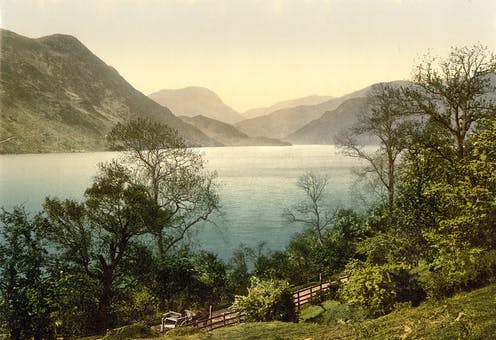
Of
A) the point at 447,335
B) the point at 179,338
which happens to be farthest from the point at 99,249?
the point at 447,335

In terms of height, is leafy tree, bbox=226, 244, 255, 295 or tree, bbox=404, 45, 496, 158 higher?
tree, bbox=404, 45, 496, 158

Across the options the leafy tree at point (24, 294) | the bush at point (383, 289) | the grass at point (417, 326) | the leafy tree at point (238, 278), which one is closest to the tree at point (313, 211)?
the leafy tree at point (238, 278)

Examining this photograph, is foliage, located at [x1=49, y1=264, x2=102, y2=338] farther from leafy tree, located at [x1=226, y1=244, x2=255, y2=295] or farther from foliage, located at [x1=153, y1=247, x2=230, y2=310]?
leafy tree, located at [x1=226, y1=244, x2=255, y2=295]

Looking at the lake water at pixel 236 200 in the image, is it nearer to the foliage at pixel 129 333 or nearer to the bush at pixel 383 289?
the foliage at pixel 129 333

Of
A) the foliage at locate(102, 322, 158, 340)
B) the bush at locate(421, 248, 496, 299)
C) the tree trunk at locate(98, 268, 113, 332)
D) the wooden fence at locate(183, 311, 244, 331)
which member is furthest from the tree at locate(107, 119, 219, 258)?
the bush at locate(421, 248, 496, 299)

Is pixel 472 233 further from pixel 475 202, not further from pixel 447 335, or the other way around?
pixel 447 335
